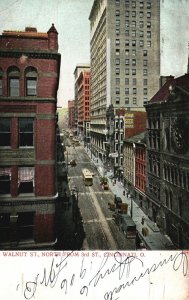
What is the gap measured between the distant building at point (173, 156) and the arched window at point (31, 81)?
5.45 metres

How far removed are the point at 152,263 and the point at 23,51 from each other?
8430 millimetres

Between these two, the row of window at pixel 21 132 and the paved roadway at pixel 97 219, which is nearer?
the row of window at pixel 21 132

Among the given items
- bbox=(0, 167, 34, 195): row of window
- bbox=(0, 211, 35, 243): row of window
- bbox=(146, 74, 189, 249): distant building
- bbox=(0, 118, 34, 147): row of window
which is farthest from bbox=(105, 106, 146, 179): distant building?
bbox=(0, 211, 35, 243): row of window

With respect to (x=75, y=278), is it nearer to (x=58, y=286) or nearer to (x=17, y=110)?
(x=58, y=286)

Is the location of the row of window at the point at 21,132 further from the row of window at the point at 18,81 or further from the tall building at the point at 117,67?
the tall building at the point at 117,67

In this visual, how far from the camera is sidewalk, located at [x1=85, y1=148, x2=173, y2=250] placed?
1030 cm

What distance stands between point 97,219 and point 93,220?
48 cm

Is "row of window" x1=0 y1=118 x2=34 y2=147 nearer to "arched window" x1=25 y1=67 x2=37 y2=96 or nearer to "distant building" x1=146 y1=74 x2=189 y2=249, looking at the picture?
"arched window" x1=25 y1=67 x2=37 y2=96

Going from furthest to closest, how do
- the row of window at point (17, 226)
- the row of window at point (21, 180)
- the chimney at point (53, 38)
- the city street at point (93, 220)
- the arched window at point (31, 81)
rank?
the city street at point (93, 220) → the arched window at point (31, 81) → the row of window at point (21, 180) → the row of window at point (17, 226) → the chimney at point (53, 38)

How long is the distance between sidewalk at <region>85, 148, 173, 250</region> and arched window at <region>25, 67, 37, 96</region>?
700cm

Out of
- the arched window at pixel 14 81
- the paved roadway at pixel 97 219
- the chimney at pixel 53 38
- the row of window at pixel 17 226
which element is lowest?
the paved roadway at pixel 97 219

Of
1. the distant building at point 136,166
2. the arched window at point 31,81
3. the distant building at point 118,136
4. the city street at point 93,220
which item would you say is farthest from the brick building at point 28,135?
the distant building at point 118,136

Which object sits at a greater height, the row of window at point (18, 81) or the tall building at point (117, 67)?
the tall building at point (117, 67)

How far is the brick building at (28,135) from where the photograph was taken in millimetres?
10531
